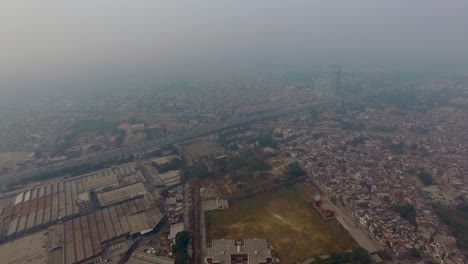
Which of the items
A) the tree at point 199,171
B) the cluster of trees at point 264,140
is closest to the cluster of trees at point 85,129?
the tree at point 199,171

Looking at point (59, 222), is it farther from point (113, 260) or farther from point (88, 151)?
point (88, 151)

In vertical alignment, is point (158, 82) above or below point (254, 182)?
above

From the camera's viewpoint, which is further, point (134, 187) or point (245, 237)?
point (134, 187)

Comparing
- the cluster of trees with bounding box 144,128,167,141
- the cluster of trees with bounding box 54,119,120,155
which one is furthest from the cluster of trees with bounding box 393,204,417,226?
the cluster of trees with bounding box 54,119,120,155

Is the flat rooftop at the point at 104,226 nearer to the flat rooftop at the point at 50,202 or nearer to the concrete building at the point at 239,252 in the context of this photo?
the flat rooftop at the point at 50,202

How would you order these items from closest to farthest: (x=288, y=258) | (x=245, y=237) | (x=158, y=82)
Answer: (x=288, y=258), (x=245, y=237), (x=158, y=82)

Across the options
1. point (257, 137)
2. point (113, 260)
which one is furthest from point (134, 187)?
point (257, 137)

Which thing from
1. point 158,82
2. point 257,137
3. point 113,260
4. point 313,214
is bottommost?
point 113,260
